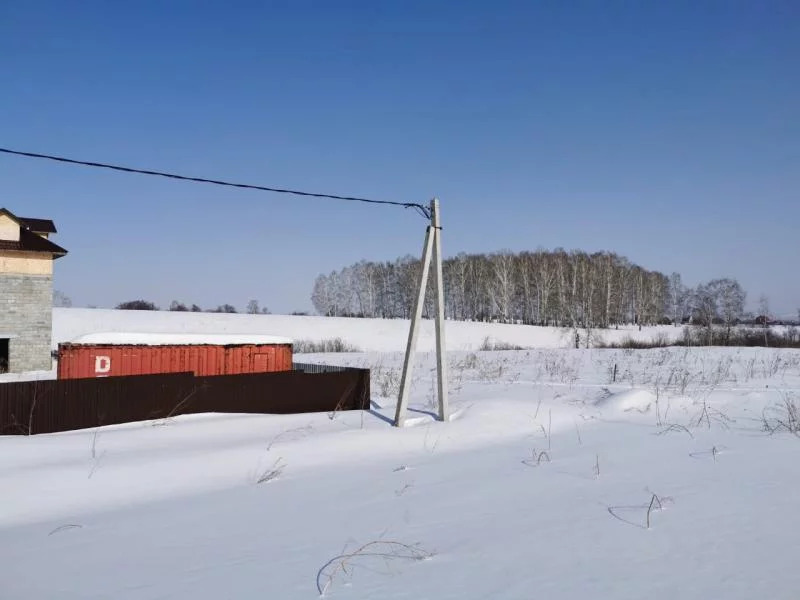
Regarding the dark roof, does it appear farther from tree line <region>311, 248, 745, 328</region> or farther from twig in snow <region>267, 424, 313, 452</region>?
tree line <region>311, 248, 745, 328</region>

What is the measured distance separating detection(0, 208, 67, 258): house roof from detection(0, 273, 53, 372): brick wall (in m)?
1.10

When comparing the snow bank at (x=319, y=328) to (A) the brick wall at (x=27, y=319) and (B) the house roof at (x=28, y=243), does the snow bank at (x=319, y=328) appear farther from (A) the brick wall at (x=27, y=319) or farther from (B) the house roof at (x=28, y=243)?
(A) the brick wall at (x=27, y=319)

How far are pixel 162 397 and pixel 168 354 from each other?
4.12m

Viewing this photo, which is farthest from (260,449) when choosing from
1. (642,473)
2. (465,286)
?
(465,286)

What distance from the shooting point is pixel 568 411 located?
9.85 metres

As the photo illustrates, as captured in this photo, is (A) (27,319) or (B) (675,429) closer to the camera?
(B) (675,429)

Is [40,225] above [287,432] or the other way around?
above

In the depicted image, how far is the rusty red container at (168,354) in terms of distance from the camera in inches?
498

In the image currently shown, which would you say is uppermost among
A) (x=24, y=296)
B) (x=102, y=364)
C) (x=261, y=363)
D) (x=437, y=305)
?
(x=24, y=296)

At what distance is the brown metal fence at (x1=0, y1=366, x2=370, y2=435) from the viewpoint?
8730 millimetres

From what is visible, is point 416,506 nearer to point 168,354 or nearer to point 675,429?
point 675,429

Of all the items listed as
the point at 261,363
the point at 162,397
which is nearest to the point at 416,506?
the point at 162,397

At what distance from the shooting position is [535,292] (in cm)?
6956

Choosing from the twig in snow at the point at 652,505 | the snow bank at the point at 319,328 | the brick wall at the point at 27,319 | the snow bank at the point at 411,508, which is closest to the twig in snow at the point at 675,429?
the snow bank at the point at 411,508
